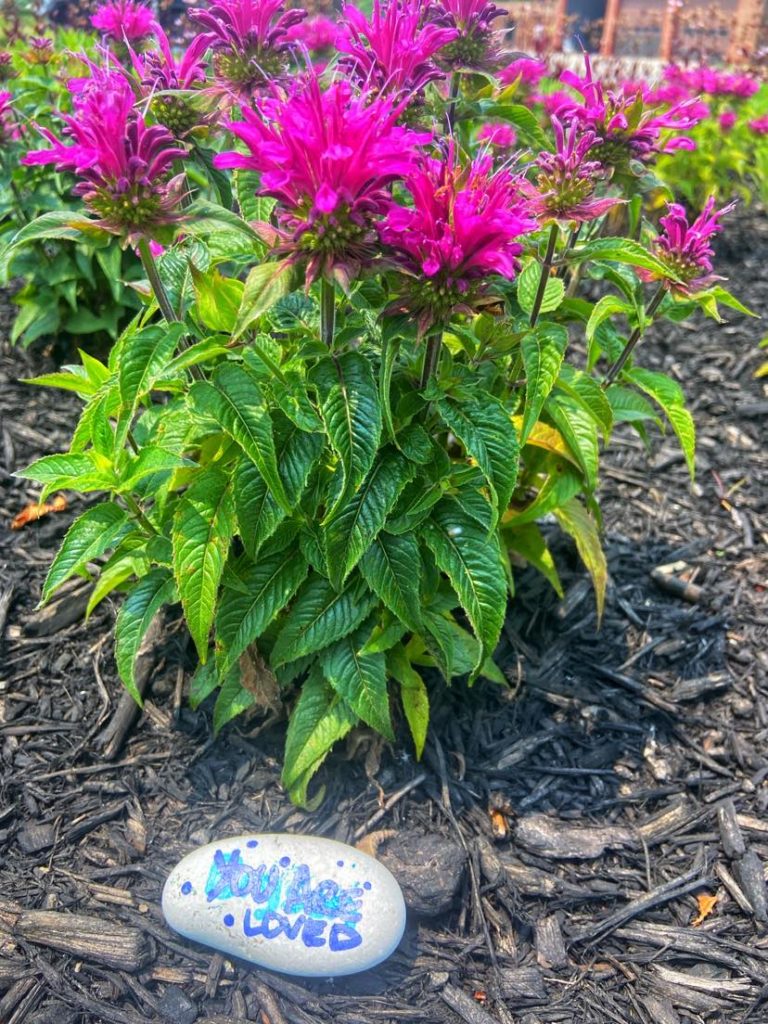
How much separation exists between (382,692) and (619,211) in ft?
11.6

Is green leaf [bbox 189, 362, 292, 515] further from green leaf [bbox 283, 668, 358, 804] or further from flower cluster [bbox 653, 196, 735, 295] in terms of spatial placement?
flower cluster [bbox 653, 196, 735, 295]

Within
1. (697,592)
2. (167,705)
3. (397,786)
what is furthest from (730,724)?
(167,705)

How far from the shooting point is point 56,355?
12.8 feet

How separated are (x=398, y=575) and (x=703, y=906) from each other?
3.99 ft

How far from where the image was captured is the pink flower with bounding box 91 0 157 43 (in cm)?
285

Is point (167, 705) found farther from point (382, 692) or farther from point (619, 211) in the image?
point (619, 211)

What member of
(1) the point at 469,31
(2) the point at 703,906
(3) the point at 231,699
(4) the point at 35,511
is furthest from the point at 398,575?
(4) the point at 35,511

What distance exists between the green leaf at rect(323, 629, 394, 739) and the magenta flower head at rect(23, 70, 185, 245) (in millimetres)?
1085

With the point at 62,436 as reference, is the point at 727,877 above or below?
below

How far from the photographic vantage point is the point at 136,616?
80.0 inches

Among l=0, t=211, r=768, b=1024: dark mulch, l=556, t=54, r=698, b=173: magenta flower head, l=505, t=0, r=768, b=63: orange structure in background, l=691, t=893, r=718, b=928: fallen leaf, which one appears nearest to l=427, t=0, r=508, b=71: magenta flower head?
l=556, t=54, r=698, b=173: magenta flower head

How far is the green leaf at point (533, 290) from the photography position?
192cm

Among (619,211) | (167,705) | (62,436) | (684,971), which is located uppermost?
(619,211)

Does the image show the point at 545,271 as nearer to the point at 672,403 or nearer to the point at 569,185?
the point at 569,185
